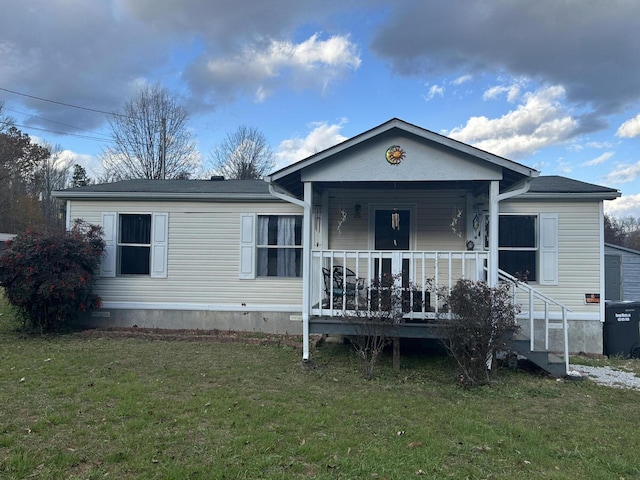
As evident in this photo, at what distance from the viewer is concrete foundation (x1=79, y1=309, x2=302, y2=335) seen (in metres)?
8.97

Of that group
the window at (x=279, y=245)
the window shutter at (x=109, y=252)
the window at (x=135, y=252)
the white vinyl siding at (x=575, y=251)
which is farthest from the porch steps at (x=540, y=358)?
the window shutter at (x=109, y=252)

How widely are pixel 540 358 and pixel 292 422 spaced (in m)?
4.01

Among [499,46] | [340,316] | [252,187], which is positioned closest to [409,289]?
[340,316]

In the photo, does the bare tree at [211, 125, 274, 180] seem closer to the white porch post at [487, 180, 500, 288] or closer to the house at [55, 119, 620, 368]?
the house at [55, 119, 620, 368]

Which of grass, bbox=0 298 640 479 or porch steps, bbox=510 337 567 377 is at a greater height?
porch steps, bbox=510 337 567 377

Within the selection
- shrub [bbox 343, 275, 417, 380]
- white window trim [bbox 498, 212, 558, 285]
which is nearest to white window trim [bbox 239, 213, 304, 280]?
shrub [bbox 343, 275, 417, 380]

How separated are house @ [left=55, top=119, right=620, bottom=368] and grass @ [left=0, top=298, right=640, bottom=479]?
93.5 inches

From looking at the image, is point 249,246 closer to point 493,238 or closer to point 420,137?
point 420,137

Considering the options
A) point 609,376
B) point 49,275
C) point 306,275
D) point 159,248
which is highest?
point 159,248

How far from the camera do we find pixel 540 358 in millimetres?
6227

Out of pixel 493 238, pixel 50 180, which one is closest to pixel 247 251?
pixel 493 238

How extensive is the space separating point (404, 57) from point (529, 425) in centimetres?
1238

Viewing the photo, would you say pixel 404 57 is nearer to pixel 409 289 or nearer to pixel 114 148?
pixel 409 289

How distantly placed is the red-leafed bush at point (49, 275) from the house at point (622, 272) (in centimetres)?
1416
